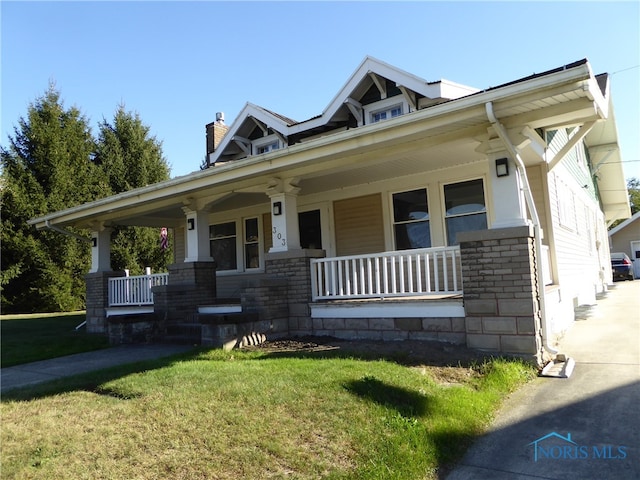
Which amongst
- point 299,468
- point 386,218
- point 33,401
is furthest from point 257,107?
point 299,468

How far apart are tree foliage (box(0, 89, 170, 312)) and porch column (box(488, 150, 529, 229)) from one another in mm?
17240

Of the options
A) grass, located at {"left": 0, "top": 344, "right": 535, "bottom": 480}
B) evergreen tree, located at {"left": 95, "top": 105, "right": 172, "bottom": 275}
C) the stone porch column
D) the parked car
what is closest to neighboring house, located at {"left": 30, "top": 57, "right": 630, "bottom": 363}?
the stone porch column

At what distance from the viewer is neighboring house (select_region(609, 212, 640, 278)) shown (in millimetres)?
28234

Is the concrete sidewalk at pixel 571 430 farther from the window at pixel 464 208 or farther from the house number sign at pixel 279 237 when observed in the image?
the house number sign at pixel 279 237

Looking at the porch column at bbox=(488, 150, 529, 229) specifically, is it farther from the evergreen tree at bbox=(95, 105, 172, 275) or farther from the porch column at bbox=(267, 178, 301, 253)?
the evergreen tree at bbox=(95, 105, 172, 275)

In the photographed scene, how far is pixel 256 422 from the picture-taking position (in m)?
3.49

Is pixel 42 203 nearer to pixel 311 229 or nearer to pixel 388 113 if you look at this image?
pixel 311 229

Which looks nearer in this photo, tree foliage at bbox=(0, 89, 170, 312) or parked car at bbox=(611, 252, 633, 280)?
tree foliage at bbox=(0, 89, 170, 312)

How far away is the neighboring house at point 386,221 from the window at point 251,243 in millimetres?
45

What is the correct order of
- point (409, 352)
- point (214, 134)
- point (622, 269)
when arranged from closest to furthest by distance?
point (409, 352) → point (214, 134) → point (622, 269)

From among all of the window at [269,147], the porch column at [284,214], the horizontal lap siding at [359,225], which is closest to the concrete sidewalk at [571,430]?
the porch column at [284,214]

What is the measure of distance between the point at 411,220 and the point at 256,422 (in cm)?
611

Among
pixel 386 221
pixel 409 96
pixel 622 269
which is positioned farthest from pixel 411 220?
pixel 622 269

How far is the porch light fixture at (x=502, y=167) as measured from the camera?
5.71 meters
